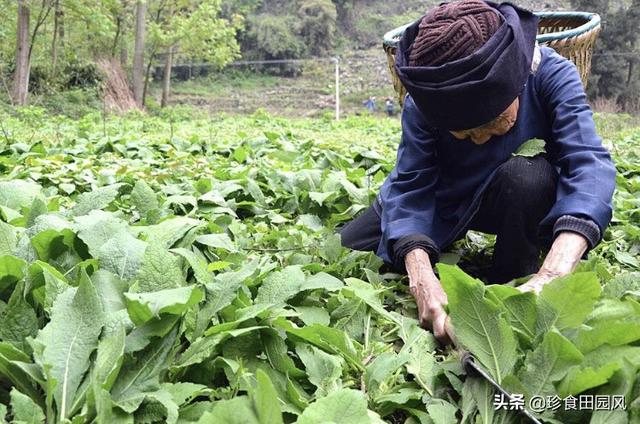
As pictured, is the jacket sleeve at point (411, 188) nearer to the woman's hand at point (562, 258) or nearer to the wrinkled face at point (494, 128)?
the wrinkled face at point (494, 128)

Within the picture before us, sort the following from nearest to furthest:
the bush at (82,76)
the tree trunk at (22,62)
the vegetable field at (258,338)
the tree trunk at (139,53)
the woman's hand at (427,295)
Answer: the vegetable field at (258,338)
the woman's hand at (427,295)
the tree trunk at (22,62)
the bush at (82,76)
the tree trunk at (139,53)

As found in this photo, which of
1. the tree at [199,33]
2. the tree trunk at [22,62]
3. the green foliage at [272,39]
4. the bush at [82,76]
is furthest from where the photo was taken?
the green foliage at [272,39]

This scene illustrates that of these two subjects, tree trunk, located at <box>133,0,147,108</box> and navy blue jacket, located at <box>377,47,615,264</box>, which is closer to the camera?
navy blue jacket, located at <box>377,47,615,264</box>

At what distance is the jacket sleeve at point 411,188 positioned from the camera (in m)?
2.06

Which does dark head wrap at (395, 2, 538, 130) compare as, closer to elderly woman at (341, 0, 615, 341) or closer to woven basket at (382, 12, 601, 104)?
elderly woman at (341, 0, 615, 341)

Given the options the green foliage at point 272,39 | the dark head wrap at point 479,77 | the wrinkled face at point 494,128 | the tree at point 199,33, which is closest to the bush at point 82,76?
the tree at point 199,33

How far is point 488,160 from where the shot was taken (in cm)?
208

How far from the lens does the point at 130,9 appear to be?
80.0ft

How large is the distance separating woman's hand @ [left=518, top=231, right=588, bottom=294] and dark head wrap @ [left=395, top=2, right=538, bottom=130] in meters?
0.39

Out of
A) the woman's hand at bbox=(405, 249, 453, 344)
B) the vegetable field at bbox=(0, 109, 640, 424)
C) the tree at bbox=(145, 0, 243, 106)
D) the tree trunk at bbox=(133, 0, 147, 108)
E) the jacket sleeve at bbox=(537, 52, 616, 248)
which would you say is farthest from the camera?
the tree at bbox=(145, 0, 243, 106)

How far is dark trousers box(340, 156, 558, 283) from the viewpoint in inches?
76.9

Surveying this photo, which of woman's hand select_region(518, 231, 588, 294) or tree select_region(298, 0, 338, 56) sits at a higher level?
tree select_region(298, 0, 338, 56)

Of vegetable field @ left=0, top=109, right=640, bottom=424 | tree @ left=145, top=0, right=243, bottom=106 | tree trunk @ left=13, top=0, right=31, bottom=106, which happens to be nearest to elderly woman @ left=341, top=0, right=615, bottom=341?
vegetable field @ left=0, top=109, right=640, bottom=424

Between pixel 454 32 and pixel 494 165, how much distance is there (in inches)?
21.9
